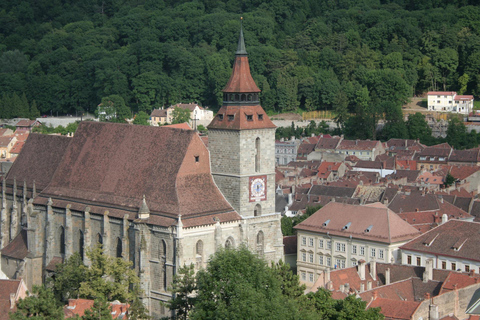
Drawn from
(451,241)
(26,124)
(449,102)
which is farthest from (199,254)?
(26,124)

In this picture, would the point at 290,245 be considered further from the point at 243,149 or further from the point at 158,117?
the point at 158,117

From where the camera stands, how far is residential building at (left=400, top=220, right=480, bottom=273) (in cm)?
7138

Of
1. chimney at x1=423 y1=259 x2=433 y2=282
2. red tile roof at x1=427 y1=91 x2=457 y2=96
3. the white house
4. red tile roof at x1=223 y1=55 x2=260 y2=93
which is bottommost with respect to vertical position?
chimney at x1=423 y1=259 x2=433 y2=282

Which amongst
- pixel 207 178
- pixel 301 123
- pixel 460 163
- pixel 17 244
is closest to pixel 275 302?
pixel 207 178

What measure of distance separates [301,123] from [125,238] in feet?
301

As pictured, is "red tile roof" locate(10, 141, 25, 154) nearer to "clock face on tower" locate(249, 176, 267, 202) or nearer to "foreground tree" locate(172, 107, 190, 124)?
"foreground tree" locate(172, 107, 190, 124)

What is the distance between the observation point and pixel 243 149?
68.2 m

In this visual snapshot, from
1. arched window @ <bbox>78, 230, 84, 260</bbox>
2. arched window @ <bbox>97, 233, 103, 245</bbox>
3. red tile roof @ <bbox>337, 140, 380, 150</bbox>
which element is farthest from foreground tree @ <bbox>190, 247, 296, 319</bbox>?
red tile roof @ <bbox>337, 140, 380, 150</bbox>

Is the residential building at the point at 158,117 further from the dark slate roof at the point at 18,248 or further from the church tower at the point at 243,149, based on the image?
the church tower at the point at 243,149

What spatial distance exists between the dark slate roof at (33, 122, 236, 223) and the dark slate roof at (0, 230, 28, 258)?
3.42m

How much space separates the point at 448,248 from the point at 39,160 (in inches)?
1196

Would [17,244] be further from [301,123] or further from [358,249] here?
[301,123]

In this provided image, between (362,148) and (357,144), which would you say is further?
(357,144)

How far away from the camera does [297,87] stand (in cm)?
16162
